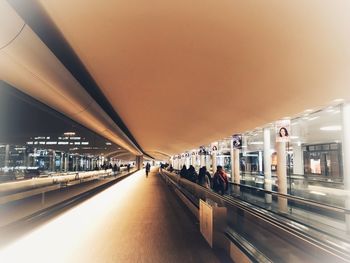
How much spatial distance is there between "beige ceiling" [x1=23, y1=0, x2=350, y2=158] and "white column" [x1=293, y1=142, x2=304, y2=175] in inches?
477

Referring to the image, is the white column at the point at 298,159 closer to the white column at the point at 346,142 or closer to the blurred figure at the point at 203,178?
the blurred figure at the point at 203,178

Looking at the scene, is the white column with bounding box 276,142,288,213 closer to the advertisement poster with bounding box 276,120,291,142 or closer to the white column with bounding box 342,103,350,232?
the advertisement poster with bounding box 276,120,291,142

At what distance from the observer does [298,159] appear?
20.2 metres

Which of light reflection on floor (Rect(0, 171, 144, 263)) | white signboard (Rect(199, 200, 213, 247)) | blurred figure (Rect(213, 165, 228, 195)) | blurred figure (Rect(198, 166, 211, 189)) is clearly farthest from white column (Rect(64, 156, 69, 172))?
white signboard (Rect(199, 200, 213, 247))

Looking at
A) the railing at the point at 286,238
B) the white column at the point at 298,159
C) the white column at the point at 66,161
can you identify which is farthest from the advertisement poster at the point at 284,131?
the white column at the point at 66,161

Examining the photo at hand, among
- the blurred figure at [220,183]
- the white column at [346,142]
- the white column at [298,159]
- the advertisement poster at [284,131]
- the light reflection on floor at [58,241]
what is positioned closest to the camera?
the light reflection on floor at [58,241]

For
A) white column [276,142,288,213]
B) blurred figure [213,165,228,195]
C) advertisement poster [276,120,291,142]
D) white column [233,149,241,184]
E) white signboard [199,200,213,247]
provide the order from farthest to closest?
white column [233,149,241,184]
white column [276,142,288,213]
blurred figure [213,165,228,195]
advertisement poster [276,120,291,142]
white signboard [199,200,213,247]

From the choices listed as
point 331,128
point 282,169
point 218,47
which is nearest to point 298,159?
point 331,128

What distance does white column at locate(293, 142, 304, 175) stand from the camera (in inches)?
788

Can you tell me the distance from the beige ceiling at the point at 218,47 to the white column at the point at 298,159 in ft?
39.8

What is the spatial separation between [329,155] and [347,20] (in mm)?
15375

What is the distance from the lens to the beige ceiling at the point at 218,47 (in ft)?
13.2

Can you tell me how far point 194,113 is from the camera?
1180cm

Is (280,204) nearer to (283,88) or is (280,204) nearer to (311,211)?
(311,211)
